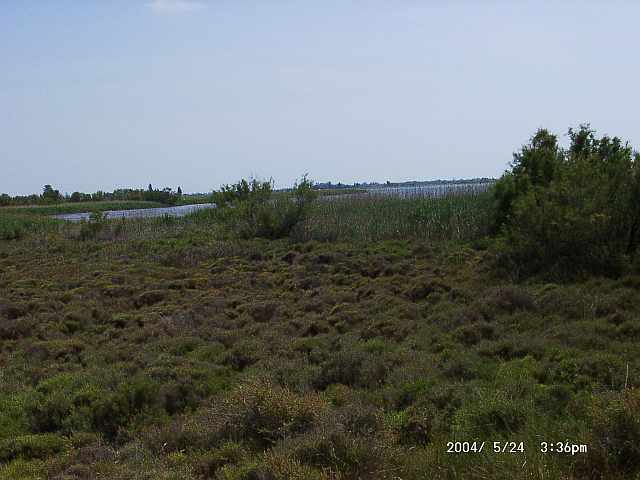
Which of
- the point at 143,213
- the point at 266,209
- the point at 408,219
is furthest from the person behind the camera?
the point at 143,213

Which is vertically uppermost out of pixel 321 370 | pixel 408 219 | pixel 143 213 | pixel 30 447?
pixel 143 213

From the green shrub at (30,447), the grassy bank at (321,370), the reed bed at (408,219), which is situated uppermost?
the reed bed at (408,219)

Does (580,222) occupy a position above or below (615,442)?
above

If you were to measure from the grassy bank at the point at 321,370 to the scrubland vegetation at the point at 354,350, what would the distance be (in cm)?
2

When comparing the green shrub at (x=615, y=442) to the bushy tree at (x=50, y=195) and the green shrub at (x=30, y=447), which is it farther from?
the bushy tree at (x=50, y=195)

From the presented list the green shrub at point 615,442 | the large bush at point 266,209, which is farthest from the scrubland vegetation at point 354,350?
the large bush at point 266,209

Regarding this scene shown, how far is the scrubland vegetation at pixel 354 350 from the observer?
4258 mm

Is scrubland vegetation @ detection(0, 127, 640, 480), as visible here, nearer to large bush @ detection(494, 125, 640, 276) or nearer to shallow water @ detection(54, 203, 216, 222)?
large bush @ detection(494, 125, 640, 276)

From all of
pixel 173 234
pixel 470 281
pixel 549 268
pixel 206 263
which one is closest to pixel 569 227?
pixel 549 268

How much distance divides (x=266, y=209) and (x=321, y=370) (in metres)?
12.2

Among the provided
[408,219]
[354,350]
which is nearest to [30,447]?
[354,350]

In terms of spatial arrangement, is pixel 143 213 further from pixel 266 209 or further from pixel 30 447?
pixel 30 447

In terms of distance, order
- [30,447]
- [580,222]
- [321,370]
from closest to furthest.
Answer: [30,447]
[321,370]
[580,222]

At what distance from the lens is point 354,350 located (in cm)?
709
